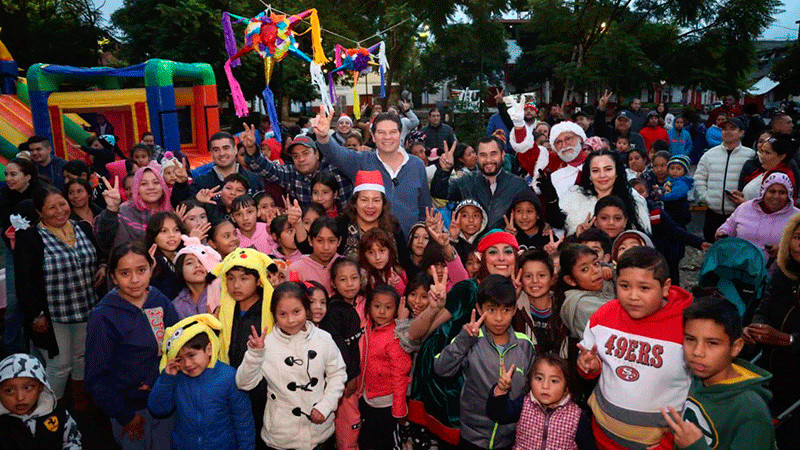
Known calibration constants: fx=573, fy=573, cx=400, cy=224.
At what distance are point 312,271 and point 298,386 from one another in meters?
0.94

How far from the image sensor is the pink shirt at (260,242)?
4379 mm

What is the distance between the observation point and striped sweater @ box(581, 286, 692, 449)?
8.52ft

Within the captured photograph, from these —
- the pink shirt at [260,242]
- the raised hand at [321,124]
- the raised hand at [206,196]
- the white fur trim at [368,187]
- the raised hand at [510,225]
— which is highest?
the raised hand at [321,124]

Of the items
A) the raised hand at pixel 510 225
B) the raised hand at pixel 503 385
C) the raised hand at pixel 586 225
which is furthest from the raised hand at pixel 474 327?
the raised hand at pixel 586 225

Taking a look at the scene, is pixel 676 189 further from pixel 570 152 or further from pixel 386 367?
pixel 386 367

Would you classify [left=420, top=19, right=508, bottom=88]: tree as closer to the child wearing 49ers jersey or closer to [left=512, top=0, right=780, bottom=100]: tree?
[left=512, top=0, right=780, bottom=100]: tree

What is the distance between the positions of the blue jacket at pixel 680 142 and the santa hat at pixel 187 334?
34.4 ft

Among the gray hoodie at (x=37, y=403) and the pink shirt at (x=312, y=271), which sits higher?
the pink shirt at (x=312, y=271)

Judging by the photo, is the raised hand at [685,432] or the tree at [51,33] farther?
the tree at [51,33]

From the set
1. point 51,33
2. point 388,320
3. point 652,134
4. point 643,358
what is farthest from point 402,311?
point 51,33

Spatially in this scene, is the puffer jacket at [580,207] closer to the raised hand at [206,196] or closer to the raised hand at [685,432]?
the raised hand at [685,432]

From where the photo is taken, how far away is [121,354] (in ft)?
10.3

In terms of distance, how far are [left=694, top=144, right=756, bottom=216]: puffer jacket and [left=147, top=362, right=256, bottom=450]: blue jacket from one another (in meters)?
5.63

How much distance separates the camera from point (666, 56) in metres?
22.9
